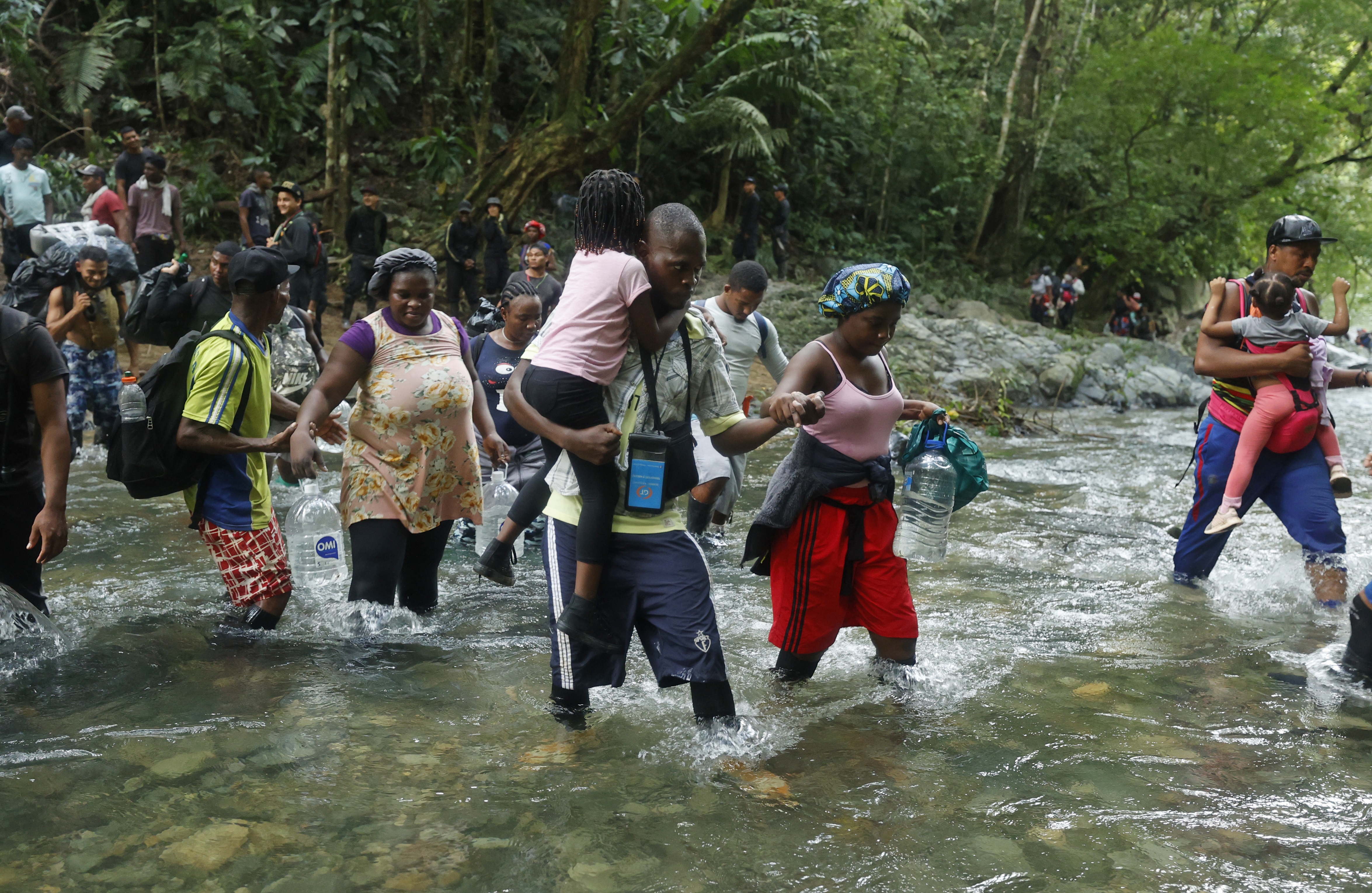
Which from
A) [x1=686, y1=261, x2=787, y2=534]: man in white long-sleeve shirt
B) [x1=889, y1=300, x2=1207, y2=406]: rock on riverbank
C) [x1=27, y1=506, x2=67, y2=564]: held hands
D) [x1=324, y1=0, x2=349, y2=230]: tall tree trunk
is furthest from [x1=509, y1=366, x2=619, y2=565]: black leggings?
[x1=324, y1=0, x2=349, y2=230]: tall tree trunk

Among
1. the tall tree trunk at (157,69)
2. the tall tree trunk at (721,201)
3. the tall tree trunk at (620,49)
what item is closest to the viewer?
the tall tree trunk at (157,69)

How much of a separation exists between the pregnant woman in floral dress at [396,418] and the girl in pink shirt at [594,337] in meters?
1.43

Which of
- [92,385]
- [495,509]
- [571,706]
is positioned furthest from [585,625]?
[92,385]

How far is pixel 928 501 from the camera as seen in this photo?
4668mm

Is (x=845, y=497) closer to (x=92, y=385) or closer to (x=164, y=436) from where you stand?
(x=164, y=436)

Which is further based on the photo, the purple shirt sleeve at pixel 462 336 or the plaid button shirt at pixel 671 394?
the purple shirt sleeve at pixel 462 336

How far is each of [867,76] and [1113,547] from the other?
21541mm

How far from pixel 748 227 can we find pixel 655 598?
60.9 feet

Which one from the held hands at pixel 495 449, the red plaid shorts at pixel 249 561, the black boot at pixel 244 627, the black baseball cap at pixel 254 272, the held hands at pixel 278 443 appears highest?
the black baseball cap at pixel 254 272

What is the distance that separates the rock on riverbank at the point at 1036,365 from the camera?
58.5ft

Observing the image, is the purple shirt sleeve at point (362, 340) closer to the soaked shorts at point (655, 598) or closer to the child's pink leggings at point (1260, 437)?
the soaked shorts at point (655, 598)

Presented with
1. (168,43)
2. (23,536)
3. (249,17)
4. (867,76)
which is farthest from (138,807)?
(867,76)

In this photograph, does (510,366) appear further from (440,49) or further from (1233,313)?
(440,49)

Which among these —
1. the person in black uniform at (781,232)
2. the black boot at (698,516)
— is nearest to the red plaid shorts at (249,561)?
the black boot at (698,516)
